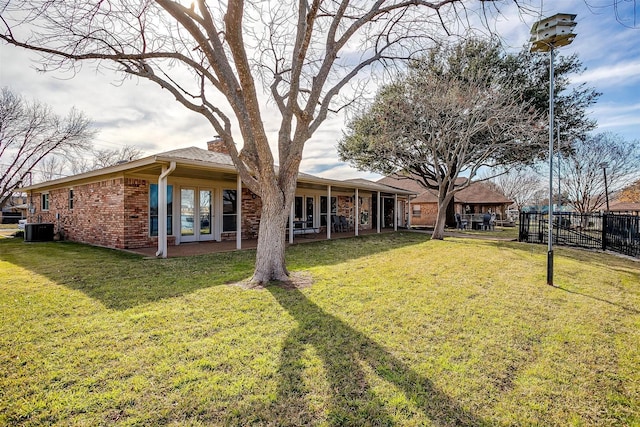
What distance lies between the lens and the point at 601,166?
71.2 feet

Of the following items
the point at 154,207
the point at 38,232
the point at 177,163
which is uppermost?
the point at 177,163

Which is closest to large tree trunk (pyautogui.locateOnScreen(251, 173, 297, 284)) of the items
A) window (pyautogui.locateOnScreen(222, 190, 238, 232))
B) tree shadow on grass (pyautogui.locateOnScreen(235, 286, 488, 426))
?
tree shadow on grass (pyautogui.locateOnScreen(235, 286, 488, 426))

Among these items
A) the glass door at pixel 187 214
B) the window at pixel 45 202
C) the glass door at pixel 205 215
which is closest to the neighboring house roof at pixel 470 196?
the glass door at pixel 205 215

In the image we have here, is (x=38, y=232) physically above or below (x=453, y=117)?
below

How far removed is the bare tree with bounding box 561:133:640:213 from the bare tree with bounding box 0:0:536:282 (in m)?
20.7

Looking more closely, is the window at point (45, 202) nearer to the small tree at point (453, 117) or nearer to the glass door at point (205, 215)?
the glass door at point (205, 215)

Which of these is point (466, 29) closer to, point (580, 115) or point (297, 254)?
point (297, 254)

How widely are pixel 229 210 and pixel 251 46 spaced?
6.34 metres

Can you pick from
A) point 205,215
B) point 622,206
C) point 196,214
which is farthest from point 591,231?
point 622,206

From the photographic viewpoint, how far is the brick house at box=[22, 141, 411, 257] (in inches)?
328

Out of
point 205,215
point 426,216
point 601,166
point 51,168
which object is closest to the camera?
point 205,215

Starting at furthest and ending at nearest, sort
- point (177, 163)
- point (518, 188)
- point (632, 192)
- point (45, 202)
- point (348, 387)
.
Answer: point (518, 188) < point (632, 192) < point (45, 202) < point (177, 163) < point (348, 387)

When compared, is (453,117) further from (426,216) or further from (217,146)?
(426,216)

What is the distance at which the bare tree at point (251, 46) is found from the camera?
493cm
